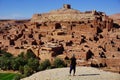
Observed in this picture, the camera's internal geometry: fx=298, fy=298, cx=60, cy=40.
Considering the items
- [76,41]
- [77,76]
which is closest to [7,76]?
[76,41]

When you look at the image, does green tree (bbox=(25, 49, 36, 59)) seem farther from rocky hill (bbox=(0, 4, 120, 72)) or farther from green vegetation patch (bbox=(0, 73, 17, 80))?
green vegetation patch (bbox=(0, 73, 17, 80))

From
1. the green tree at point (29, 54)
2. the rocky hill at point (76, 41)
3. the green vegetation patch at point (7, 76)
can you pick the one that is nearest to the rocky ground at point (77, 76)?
the rocky hill at point (76, 41)

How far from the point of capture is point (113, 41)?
42750 mm

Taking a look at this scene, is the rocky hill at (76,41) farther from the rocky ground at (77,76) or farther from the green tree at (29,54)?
the rocky ground at (77,76)

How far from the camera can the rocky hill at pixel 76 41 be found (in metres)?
37.0

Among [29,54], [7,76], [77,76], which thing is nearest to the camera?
[77,76]

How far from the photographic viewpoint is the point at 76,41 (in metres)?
43.7

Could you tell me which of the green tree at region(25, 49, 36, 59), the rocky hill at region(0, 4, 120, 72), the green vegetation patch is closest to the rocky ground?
the rocky hill at region(0, 4, 120, 72)

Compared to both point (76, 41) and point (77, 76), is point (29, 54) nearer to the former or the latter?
point (76, 41)

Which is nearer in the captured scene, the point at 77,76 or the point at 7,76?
the point at 77,76

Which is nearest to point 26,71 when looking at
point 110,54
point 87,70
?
point 87,70

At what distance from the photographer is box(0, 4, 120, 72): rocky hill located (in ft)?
121

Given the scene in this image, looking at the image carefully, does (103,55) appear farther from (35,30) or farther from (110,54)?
(35,30)

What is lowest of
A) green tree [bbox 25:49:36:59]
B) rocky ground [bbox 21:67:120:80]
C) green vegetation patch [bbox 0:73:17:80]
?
green vegetation patch [bbox 0:73:17:80]
